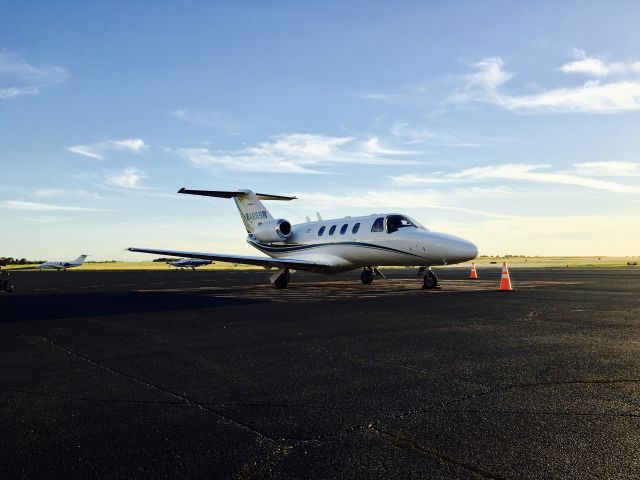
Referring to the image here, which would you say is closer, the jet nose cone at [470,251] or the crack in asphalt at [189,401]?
the crack in asphalt at [189,401]

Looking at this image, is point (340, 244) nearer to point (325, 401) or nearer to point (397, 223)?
point (397, 223)

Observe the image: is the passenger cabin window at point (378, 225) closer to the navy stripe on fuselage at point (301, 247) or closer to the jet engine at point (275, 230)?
the navy stripe on fuselage at point (301, 247)

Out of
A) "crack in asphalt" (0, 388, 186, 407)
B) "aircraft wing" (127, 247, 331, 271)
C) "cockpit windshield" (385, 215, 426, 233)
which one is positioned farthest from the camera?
"aircraft wing" (127, 247, 331, 271)

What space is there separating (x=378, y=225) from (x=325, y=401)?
51.2 ft

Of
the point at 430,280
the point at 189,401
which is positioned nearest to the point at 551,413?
the point at 189,401

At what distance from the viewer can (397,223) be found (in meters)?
19.0

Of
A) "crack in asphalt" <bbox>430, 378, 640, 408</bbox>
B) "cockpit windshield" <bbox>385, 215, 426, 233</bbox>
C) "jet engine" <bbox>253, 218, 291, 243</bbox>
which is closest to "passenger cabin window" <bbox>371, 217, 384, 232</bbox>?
"cockpit windshield" <bbox>385, 215, 426, 233</bbox>

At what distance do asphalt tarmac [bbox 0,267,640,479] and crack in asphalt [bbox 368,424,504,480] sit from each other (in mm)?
15

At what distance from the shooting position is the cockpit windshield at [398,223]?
1884 centimetres

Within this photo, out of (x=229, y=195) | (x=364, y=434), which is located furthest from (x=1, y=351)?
(x=229, y=195)

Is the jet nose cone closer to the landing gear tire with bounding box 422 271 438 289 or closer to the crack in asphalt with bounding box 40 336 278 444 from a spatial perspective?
the landing gear tire with bounding box 422 271 438 289

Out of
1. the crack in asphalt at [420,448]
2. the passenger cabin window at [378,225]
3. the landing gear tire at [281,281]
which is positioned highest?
the passenger cabin window at [378,225]

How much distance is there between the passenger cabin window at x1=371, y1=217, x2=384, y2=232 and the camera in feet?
63.1

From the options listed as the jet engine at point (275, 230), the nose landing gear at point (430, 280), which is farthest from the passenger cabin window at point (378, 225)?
the jet engine at point (275, 230)
